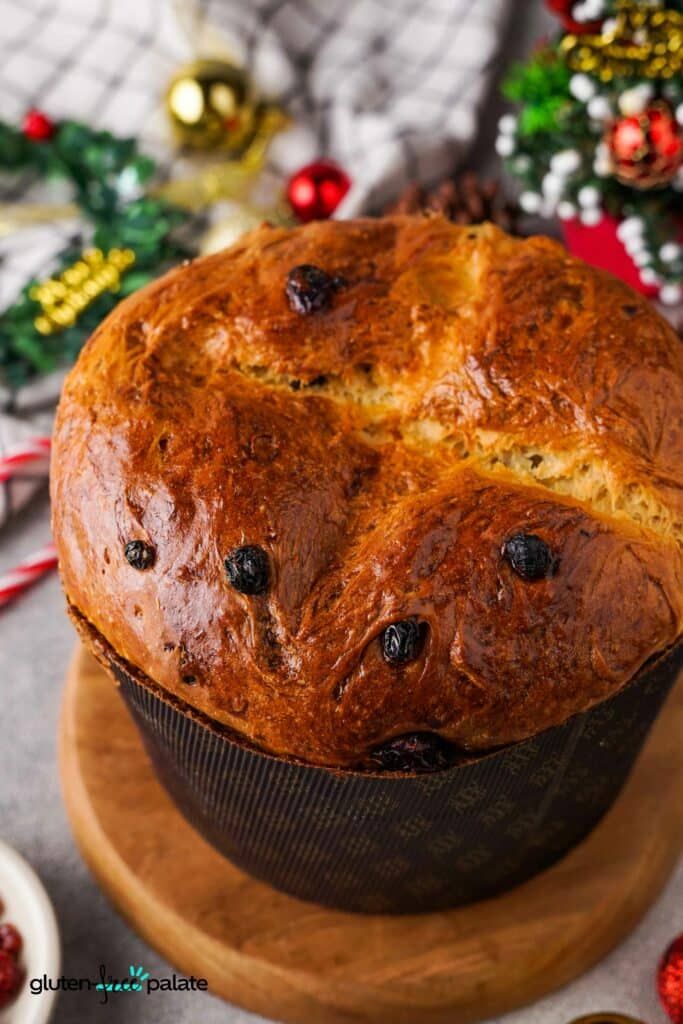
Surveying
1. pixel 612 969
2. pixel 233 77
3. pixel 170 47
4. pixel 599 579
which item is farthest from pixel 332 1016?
pixel 170 47

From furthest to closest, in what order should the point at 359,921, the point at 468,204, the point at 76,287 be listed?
the point at 468,204 < the point at 76,287 < the point at 359,921

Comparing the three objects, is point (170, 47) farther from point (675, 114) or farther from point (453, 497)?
point (453, 497)

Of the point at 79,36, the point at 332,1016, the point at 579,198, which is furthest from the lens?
the point at 79,36

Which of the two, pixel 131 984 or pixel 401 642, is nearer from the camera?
pixel 401 642

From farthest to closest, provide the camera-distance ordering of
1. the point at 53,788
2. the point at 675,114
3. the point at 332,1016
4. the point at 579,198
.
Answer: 1. the point at 579,198
2. the point at 675,114
3. the point at 53,788
4. the point at 332,1016

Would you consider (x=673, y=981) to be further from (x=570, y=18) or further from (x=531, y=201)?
(x=570, y=18)

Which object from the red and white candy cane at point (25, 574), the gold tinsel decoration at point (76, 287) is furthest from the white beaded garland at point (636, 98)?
the red and white candy cane at point (25, 574)

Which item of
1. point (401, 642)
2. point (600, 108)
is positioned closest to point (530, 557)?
point (401, 642)
